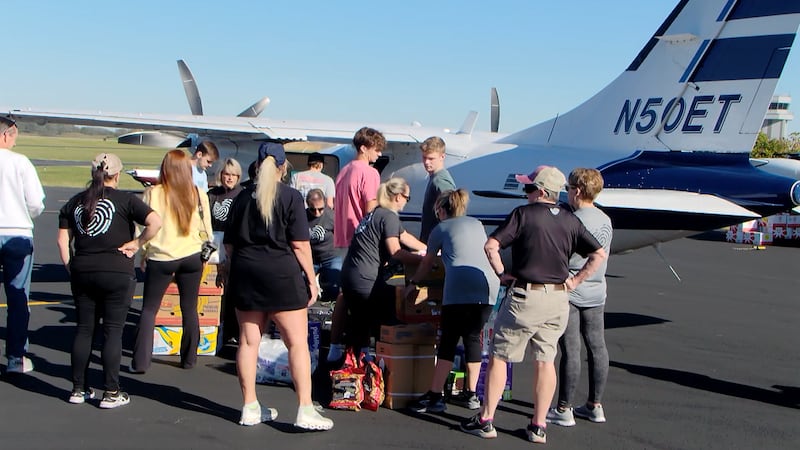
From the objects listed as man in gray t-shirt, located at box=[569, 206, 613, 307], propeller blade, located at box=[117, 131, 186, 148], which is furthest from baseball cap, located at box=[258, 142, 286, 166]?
propeller blade, located at box=[117, 131, 186, 148]

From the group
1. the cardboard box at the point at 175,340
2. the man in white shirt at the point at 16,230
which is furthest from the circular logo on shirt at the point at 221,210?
the man in white shirt at the point at 16,230

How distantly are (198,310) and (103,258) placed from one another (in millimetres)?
1841

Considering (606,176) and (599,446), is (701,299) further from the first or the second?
(599,446)

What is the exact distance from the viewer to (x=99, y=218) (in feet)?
19.3

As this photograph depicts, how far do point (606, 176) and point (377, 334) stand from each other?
15.3 ft

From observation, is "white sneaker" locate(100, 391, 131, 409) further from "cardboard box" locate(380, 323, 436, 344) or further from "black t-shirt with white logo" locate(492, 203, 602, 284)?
"black t-shirt with white logo" locate(492, 203, 602, 284)

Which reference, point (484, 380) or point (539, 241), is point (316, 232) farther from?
point (539, 241)

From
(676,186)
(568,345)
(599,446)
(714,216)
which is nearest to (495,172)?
(676,186)

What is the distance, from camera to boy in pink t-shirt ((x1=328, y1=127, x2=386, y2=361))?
733 cm

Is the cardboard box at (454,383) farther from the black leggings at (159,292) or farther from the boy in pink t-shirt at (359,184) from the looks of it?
the black leggings at (159,292)

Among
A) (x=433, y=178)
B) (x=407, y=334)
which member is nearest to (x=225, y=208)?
(x=433, y=178)

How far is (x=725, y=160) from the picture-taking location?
31.7ft

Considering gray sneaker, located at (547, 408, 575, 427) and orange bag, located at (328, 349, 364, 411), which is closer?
gray sneaker, located at (547, 408, 575, 427)

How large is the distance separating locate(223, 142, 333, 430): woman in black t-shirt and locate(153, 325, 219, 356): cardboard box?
228 centimetres
